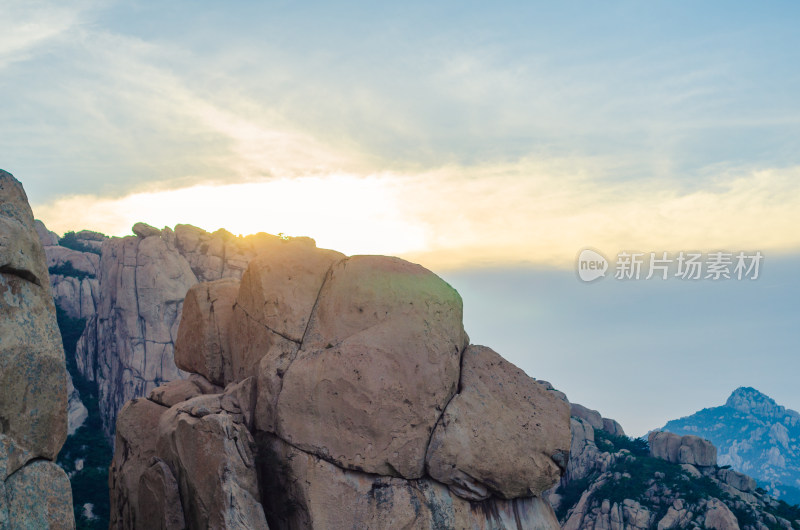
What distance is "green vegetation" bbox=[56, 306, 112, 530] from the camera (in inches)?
2212

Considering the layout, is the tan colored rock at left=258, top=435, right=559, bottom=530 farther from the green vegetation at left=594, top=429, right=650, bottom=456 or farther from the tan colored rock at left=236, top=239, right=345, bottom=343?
the green vegetation at left=594, top=429, right=650, bottom=456

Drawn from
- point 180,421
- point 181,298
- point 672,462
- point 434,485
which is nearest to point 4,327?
point 180,421

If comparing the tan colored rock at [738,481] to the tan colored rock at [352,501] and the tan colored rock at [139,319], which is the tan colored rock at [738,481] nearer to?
the tan colored rock at [139,319]

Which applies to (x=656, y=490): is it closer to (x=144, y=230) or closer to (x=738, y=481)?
(x=738, y=481)

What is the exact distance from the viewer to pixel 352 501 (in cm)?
1792

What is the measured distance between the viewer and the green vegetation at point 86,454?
184ft

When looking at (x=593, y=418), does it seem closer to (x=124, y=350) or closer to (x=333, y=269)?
(x=124, y=350)

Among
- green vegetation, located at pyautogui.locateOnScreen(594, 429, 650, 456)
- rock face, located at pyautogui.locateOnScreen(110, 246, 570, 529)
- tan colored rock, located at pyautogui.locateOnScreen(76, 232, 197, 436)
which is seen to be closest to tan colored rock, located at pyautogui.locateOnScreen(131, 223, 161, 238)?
tan colored rock, located at pyautogui.locateOnScreen(76, 232, 197, 436)

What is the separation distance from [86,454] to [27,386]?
57793mm

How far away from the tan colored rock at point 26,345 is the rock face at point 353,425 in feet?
16.4

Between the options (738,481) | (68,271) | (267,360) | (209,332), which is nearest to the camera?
(267,360)

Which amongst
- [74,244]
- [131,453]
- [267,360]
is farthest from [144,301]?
[267,360]

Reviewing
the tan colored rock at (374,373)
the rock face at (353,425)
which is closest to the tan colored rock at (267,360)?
the rock face at (353,425)

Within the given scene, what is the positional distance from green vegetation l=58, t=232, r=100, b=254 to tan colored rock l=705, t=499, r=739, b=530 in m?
85.6
